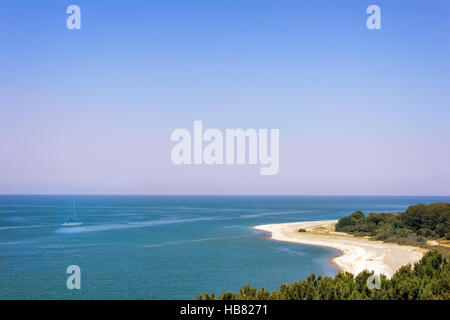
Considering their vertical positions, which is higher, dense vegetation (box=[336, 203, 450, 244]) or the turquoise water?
dense vegetation (box=[336, 203, 450, 244])

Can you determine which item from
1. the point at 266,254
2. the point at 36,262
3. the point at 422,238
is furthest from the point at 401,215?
the point at 36,262

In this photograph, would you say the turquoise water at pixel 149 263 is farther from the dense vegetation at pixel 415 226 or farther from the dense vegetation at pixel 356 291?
the dense vegetation at pixel 356 291

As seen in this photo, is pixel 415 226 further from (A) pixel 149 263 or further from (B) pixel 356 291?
A: (B) pixel 356 291

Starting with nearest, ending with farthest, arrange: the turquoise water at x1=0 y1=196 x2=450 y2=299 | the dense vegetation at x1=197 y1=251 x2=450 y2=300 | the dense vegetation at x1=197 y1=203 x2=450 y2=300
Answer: the dense vegetation at x1=197 y1=251 x2=450 y2=300
the dense vegetation at x1=197 y1=203 x2=450 y2=300
the turquoise water at x1=0 y1=196 x2=450 y2=299

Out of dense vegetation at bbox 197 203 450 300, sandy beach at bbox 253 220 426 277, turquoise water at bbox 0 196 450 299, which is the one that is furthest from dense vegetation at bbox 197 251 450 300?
sandy beach at bbox 253 220 426 277

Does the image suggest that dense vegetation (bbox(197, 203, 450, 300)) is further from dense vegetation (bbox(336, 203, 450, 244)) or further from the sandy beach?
dense vegetation (bbox(336, 203, 450, 244))

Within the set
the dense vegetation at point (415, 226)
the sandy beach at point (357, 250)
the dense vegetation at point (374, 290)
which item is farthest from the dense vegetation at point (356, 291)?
the dense vegetation at point (415, 226)

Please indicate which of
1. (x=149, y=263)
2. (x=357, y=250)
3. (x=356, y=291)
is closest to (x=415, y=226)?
(x=357, y=250)
